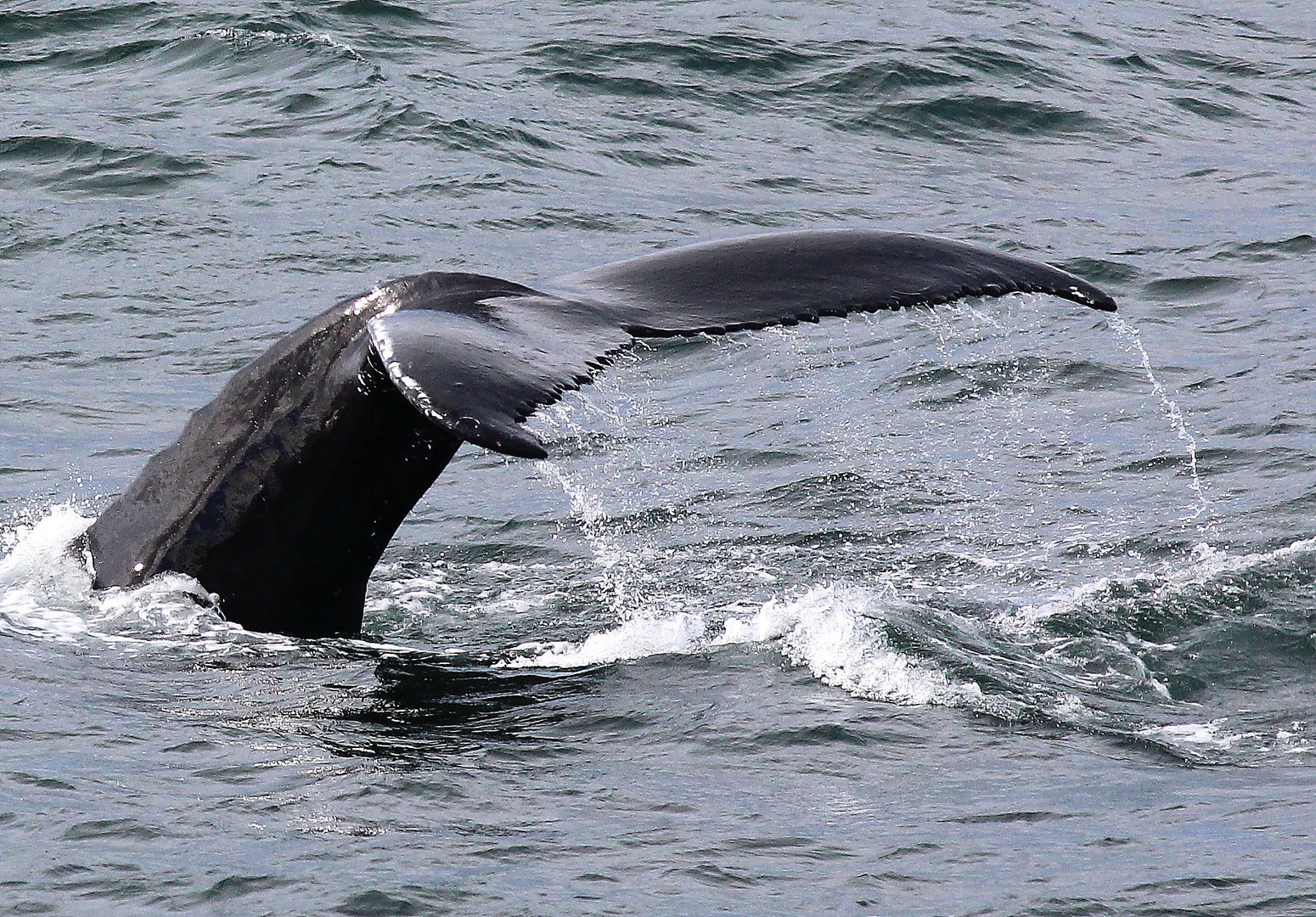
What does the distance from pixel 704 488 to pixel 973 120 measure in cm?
746

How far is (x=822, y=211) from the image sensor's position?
1330 cm

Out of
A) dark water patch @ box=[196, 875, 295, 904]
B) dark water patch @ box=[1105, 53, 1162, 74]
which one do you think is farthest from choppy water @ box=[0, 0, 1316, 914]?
dark water patch @ box=[1105, 53, 1162, 74]

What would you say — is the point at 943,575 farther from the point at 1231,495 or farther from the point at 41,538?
the point at 41,538

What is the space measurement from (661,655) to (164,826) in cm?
179

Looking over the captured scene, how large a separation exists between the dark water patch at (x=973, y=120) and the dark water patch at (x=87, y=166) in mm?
4806

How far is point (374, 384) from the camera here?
530 centimetres

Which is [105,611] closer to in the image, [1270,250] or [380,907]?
[380,907]

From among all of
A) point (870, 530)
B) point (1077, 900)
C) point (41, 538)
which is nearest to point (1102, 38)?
point (870, 530)

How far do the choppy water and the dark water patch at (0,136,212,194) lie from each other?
0.04 meters

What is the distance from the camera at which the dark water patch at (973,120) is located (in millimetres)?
15242

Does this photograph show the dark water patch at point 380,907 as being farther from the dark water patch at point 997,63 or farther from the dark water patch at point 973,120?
the dark water patch at point 997,63

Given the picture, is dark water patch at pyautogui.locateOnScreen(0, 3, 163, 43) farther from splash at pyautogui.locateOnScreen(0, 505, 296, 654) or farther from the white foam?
the white foam

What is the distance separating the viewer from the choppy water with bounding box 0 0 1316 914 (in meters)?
4.88

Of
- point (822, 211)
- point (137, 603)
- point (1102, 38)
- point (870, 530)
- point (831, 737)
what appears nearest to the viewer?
point (831, 737)
